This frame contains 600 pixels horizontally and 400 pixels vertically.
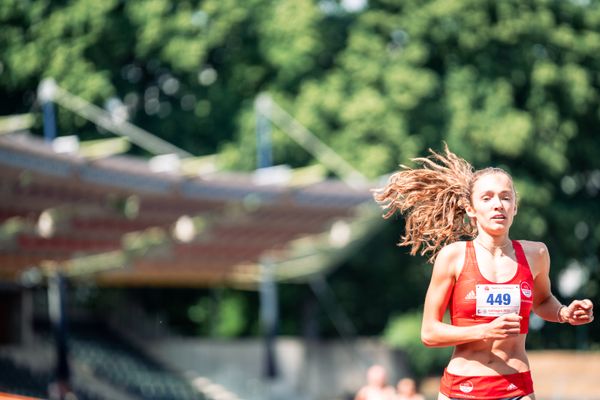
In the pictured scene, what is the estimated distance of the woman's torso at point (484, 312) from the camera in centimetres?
575

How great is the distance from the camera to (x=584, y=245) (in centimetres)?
3838

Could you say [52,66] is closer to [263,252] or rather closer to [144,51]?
[144,51]

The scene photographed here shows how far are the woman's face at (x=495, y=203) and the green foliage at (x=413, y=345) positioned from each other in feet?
106

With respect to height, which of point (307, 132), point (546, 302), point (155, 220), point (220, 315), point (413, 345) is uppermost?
point (546, 302)

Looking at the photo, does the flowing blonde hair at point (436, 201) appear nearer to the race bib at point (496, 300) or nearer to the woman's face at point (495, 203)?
the woman's face at point (495, 203)

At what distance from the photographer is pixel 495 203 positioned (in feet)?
19.1

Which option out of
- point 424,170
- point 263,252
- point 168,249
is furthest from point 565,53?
point 424,170

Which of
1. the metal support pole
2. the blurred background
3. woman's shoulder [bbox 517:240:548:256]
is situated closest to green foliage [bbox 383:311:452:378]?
the blurred background

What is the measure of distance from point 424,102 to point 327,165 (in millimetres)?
3120

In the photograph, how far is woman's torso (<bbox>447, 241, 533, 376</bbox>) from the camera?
5754 millimetres

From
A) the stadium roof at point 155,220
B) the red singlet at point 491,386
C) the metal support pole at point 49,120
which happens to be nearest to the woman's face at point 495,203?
the red singlet at point 491,386

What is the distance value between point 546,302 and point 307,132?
29.0 m

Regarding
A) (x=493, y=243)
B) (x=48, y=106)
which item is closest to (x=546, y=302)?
(x=493, y=243)

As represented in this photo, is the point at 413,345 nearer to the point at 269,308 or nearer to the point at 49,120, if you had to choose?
the point at 269,308
